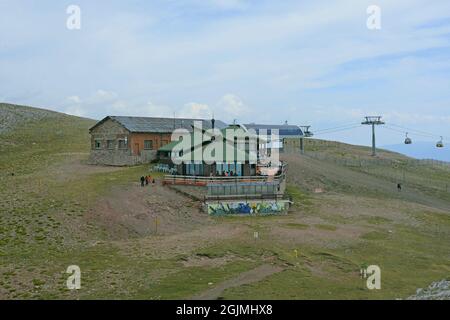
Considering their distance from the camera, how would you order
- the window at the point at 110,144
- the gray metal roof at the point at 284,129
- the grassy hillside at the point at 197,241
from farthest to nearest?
the gray metal roof at the point at 284,129 < the window at the point at 110,144 < the grassy hillside at the point at 197,241

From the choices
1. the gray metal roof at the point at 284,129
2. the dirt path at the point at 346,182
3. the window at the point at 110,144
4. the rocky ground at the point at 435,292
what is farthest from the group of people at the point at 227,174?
the gray metal roof at the point at 284,129

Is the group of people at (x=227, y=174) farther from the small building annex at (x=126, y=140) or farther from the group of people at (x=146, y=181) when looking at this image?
the small building annex at (x=126, y=140)

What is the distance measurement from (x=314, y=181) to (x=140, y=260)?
4087 centimetres

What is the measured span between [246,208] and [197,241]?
12.8 metres

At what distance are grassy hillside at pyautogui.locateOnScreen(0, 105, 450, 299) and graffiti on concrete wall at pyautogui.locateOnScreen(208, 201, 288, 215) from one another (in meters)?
1.46

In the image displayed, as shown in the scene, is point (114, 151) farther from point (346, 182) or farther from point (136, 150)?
point (346, 182)

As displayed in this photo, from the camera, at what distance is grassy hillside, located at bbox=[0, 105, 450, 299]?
30.9m

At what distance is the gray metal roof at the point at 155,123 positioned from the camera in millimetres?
75312

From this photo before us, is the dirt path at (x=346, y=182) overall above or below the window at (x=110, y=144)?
below

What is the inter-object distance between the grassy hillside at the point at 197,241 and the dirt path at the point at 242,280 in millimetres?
79
